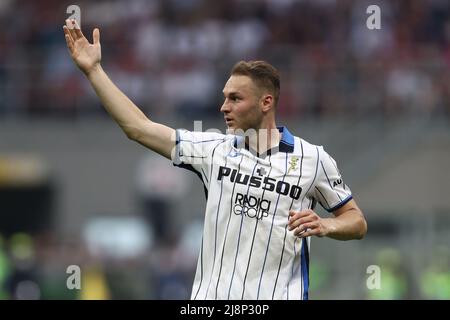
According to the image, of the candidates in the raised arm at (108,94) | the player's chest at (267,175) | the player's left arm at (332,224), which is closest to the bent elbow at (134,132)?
the raised arm at (108,94)

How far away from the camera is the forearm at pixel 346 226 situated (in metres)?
6.78

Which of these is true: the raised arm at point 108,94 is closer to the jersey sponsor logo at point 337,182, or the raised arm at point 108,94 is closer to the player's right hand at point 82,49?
the player's right hand at point 82,49

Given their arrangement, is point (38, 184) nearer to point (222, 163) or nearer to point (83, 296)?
point (83, 296)

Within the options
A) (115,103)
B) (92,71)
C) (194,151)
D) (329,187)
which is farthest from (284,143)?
(92,71)

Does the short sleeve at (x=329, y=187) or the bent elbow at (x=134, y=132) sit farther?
the short sleeve at (x=329, y=187)

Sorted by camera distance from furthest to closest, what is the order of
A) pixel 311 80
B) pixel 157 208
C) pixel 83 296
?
pixel 157 208, pixel 311 80, pixel 83 296

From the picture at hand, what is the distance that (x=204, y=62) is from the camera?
23.0m

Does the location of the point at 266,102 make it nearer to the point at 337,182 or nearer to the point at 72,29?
the point at 337,182

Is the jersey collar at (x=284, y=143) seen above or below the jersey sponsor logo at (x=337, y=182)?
above

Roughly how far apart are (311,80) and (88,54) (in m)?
15.2

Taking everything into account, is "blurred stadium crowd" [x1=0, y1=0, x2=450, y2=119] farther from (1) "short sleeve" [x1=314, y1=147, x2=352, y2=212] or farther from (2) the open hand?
(2) the open hand

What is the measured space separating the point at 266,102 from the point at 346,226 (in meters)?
0.81

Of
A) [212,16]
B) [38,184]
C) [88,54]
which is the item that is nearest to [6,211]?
[38,184]

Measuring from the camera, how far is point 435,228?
72.3ft
